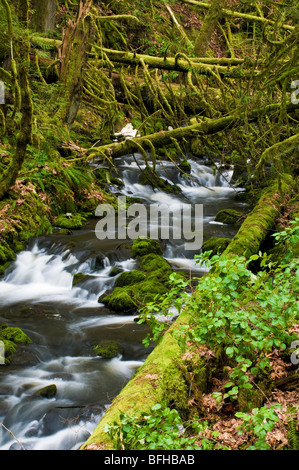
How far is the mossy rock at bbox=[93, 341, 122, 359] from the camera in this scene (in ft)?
17.8

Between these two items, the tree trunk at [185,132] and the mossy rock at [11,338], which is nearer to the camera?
the mossy rock at [11,338]

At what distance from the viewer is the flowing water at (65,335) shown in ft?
13.9

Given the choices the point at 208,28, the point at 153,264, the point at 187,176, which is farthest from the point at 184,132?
the point at 208,28

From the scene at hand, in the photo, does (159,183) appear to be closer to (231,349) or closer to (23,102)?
(23,102)

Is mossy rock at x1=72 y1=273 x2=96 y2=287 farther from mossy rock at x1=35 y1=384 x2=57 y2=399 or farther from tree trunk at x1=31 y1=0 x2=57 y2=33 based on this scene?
tree trunk at x1=31 y1=0 x2=57 y2=33

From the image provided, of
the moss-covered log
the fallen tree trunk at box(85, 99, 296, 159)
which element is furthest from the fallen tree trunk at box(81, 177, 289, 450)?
the fallen tree trunk at box(85, 99, 296, 159)

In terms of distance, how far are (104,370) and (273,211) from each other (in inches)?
181

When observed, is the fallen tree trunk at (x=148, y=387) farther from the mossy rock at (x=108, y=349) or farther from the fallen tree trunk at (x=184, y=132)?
the fallen tree trunk at (x=184, y=132)

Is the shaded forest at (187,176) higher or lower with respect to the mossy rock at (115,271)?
higher

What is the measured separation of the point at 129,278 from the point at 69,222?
2889 mm

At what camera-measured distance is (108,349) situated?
217 inches

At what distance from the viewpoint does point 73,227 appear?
30.8ft

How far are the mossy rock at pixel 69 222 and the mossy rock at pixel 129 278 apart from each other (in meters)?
2.60

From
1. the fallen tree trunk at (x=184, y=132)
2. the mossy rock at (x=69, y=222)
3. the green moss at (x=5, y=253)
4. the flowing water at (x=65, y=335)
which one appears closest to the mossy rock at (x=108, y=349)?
the flowing water at (x=65, y=335)
